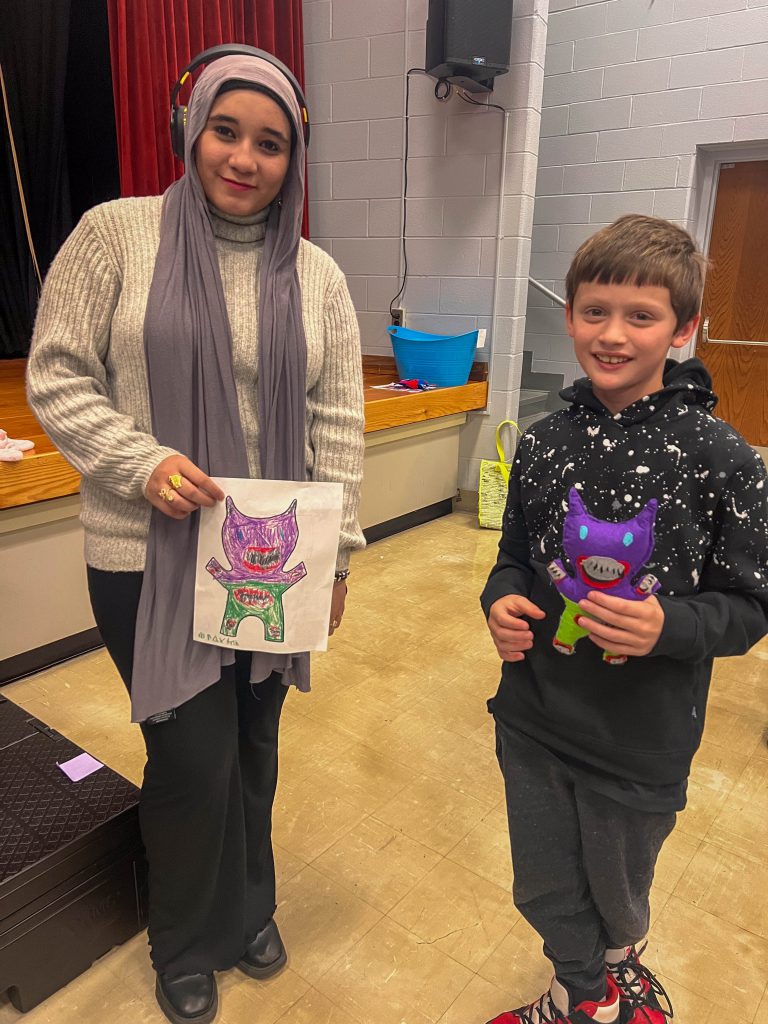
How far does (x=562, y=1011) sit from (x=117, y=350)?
1.16m

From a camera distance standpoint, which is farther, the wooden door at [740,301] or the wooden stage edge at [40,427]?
the wooden door at [740,301]

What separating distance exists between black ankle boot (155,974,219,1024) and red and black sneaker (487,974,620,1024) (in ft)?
1.50

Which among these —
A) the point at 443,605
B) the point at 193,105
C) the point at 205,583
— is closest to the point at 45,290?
Answer: the point at 193,105

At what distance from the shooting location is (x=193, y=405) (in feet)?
3.30

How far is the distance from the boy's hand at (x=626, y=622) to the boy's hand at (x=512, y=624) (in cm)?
11

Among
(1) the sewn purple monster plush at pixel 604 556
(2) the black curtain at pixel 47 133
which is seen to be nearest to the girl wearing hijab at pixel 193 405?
(1) the sewn purple monster plush at pixel 604 556

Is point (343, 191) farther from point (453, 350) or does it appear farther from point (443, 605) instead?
Answer: point (443, 605)

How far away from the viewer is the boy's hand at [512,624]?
36.8 inches

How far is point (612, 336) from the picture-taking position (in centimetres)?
85

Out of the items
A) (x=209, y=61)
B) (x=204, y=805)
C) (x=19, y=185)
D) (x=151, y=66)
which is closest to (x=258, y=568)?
(x=204, y=805)

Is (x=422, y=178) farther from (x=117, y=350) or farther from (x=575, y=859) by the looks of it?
(x=575, y=859)

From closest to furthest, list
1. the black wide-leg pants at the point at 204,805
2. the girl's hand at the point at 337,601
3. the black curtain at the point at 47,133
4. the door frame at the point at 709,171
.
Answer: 1. the black wide-leg pants at the point at 204,805
2. the girl's hand at the point at 337,601
3. the black curtain at the point at 47,133
4. the door frame at the point at 709,171

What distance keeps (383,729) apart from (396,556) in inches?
55.8

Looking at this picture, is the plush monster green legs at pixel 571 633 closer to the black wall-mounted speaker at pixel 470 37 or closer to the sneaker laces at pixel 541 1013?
the sneaker laces at pixel 541 1013
